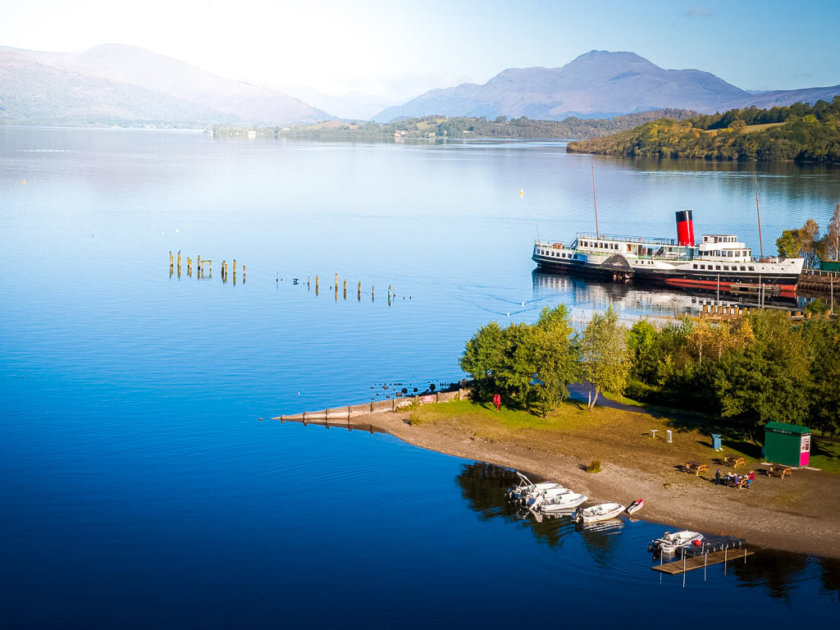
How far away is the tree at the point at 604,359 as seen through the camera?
5034 centimetres

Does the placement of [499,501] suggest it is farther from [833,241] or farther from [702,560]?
[833,241]

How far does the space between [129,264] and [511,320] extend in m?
41.2

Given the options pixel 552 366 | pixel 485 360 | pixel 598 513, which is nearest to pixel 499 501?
pixel 598 513

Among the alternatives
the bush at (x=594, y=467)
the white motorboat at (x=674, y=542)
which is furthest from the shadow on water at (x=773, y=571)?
the bush at (x=594, y=467)

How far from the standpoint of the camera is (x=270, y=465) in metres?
44.7

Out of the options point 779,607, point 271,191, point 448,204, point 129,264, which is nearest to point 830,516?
point 779,607

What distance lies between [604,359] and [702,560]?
17.7 meters

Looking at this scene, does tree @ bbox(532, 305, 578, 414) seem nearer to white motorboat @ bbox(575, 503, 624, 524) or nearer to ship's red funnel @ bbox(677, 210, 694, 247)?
white motorboat @ bbox(575, 503, 624, 524)

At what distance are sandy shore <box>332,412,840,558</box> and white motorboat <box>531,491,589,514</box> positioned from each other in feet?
2.76

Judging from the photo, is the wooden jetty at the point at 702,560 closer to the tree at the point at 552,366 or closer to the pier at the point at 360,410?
the tree at the point at 552,366

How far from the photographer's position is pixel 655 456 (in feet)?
141

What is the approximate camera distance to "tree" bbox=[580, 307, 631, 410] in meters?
50.3

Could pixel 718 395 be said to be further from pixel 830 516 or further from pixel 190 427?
pixel 190 427

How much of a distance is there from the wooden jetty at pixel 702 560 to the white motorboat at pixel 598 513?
11.5ft
